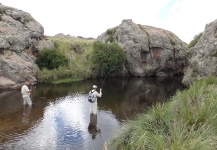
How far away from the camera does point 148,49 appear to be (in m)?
62.2

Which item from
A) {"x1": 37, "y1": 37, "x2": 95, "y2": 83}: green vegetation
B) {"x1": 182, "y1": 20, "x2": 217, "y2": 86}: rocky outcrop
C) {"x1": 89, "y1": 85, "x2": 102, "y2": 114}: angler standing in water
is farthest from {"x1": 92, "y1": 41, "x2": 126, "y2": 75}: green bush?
{"x1": 89, "y1": 85, "x2": 102, "y2": 114}: angler standing in water

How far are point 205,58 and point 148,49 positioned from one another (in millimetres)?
25652

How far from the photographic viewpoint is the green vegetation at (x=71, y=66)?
47406 millimetres

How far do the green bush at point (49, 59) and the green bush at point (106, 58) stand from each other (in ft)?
24.1

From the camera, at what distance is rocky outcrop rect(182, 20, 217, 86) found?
35750 mm

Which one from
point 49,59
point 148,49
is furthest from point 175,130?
point 148,49

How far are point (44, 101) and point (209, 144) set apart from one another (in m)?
24.8

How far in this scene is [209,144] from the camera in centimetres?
917

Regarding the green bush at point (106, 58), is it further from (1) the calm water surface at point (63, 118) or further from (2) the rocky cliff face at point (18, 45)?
(1) the calm water surface at point (63, 118)

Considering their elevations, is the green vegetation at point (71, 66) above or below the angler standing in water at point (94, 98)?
above

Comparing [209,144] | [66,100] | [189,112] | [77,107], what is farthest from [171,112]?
[66,100]

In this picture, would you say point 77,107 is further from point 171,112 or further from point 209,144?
point 209,144

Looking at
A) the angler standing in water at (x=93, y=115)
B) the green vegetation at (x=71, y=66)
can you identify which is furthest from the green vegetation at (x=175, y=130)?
the green vegetation at (x=71, y=66)

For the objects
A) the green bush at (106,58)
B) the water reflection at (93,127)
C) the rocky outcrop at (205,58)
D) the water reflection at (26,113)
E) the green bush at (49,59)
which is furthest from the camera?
the green bush at (106,58)
